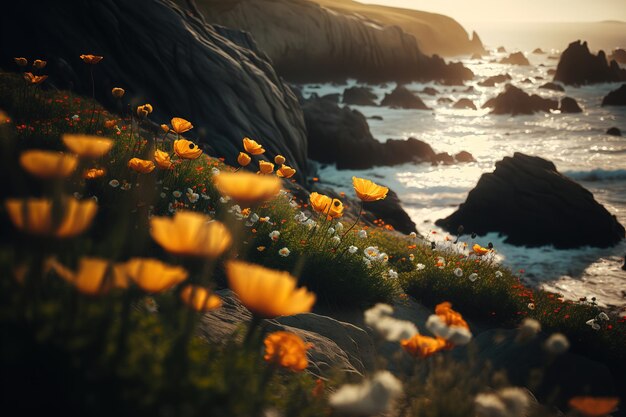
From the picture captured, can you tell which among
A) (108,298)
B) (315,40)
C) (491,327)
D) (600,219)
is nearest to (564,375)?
(491,327)

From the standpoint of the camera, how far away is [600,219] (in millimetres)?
15445

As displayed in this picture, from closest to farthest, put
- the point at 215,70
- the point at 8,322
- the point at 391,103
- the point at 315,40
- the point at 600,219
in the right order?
the point at 8,322 < the point at 215,70 < the point at 600,219 < the point at 391,103 < the point at 315,40

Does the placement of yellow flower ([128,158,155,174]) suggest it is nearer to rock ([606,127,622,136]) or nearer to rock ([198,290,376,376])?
rock ([198,290,376,376])

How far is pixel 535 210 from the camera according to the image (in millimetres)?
15672

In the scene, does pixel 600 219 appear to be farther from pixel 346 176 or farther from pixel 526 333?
pixel 526 333

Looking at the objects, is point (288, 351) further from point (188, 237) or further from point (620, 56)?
point (620, 56)

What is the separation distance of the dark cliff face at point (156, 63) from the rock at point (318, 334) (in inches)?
333

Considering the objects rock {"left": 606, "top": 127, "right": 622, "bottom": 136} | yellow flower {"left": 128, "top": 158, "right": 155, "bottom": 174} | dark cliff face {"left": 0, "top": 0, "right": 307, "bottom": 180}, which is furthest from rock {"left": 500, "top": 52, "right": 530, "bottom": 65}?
yellow flower {"left": 128, "top": 158, "right": 155, "bottom": 174}

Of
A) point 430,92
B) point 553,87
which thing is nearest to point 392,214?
point 430,92

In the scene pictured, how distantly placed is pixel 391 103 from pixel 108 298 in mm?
45243

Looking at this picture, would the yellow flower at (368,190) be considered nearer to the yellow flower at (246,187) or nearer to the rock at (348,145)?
the yellow flower at (246,187)

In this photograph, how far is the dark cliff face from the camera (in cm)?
1243

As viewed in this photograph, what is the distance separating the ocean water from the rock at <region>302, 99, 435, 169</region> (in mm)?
764

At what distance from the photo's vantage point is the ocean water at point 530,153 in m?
13.6
